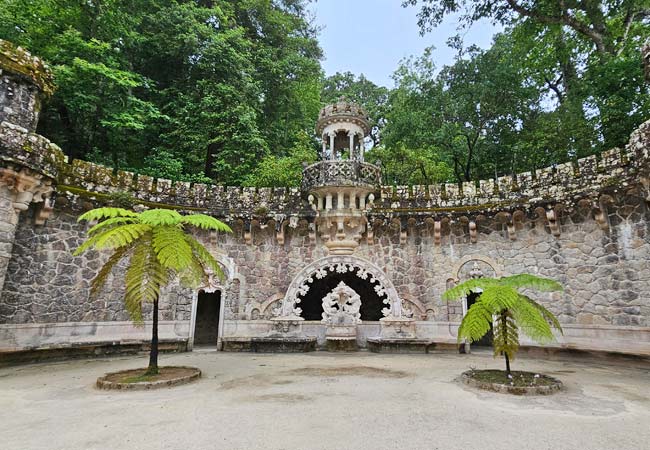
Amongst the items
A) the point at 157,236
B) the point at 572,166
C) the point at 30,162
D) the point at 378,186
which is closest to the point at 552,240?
the point at 572,166

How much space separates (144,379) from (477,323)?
5.97 meters

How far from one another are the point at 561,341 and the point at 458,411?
7347 mm

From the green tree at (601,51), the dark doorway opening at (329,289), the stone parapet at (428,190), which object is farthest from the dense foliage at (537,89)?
the dark doorway opening at (329,289)

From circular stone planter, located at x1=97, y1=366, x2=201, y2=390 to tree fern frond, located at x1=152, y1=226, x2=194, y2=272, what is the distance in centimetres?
199

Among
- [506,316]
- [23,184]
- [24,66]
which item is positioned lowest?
[506,316]

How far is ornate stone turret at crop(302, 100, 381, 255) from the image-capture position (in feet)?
39.1

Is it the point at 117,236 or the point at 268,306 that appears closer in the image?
the point at 117,236

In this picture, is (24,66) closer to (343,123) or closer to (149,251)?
(149,251)

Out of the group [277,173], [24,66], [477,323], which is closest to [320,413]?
[477,323]

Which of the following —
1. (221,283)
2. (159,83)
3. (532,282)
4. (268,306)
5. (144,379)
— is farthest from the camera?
(159,83)

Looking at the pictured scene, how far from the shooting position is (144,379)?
6.32m

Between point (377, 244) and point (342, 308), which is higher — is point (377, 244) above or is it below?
above

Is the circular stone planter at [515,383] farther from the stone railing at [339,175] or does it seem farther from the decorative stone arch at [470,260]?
the stone railing at [339,175]

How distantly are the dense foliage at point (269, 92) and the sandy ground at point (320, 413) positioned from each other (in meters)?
9.94
